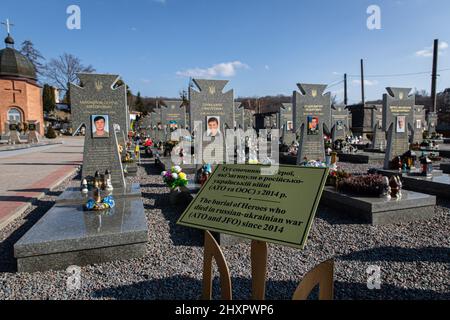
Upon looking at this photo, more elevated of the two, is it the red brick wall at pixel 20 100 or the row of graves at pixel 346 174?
the red brick wall at pixel 20 100

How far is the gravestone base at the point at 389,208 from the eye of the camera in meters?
5.12

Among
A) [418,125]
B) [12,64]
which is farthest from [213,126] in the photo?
[12,64]

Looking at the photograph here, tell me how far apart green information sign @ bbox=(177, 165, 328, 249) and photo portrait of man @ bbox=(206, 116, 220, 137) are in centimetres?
624

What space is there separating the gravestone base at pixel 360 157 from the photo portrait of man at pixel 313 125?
15.4 feet

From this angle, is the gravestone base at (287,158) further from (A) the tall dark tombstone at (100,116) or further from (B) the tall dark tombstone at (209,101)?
(A) the tall dark tombstone at (100,116)

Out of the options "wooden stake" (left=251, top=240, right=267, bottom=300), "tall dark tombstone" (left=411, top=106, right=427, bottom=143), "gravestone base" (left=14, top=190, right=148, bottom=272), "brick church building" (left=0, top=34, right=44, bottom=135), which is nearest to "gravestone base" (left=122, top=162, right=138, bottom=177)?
"gravestone base" (left=14, top=190, right=148, bottom=272)

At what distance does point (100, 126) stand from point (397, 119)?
31.0 feet

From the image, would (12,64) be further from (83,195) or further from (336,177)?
(336,177)

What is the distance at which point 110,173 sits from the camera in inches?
264

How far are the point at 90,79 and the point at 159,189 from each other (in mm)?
3313

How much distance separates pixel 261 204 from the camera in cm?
213

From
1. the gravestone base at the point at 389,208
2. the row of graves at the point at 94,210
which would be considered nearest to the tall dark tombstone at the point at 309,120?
the gravestone base at the point at 389,208
